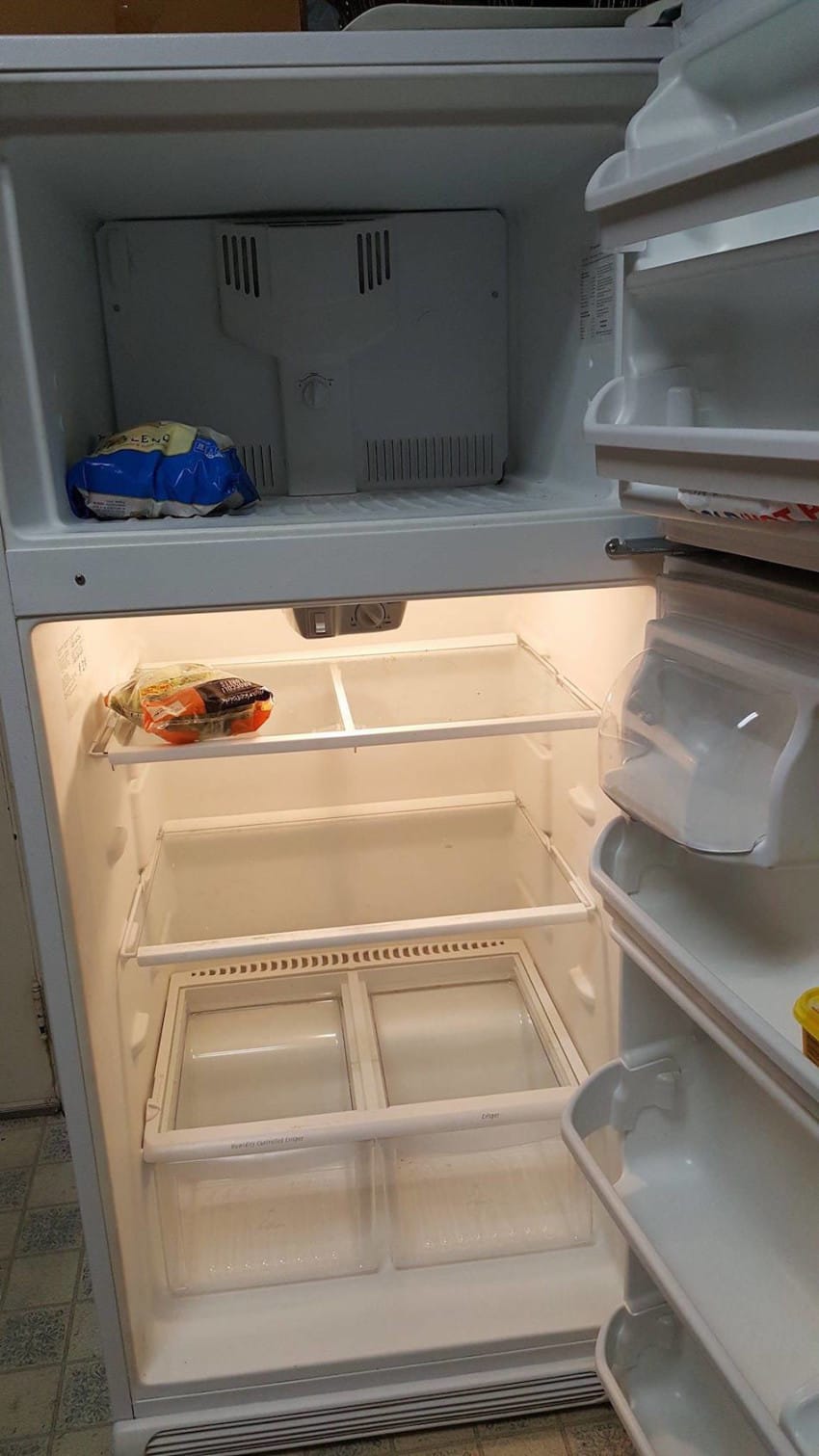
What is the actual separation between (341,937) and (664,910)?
0.46 metres

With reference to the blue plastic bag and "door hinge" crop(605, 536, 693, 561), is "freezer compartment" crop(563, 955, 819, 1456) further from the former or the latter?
the blue plastic bag

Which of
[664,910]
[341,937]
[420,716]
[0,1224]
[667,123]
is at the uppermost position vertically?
[667,123]

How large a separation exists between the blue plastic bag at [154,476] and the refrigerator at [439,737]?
48 millimetres

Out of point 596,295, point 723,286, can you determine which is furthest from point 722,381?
point 596,295

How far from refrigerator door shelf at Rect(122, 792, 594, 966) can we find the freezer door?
886 millimetres

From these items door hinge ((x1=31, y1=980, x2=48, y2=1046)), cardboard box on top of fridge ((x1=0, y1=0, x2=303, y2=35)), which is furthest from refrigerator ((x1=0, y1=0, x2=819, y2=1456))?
door hinge ((x1=31, y1=980, x2=48, y2=1046))

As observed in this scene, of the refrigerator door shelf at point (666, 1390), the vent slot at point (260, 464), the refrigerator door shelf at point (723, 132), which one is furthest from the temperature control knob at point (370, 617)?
the refrigerator door shelf at point (666, 1390)

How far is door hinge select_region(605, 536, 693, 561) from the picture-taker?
3.62 ft

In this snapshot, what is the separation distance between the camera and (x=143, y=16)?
105 centimetres

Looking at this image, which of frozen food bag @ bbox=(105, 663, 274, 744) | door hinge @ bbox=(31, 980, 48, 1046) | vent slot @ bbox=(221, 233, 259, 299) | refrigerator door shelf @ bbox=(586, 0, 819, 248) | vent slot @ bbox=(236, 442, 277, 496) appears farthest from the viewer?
door hinge @ bbox=(31, 980, 48, 1046)

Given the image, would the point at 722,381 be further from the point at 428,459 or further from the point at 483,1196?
the point at 483,1196

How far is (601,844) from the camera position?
112cm

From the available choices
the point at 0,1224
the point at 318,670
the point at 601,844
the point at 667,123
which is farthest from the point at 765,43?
the point at 0,1224

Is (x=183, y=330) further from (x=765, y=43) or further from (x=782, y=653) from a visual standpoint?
(x=782, y=653)
